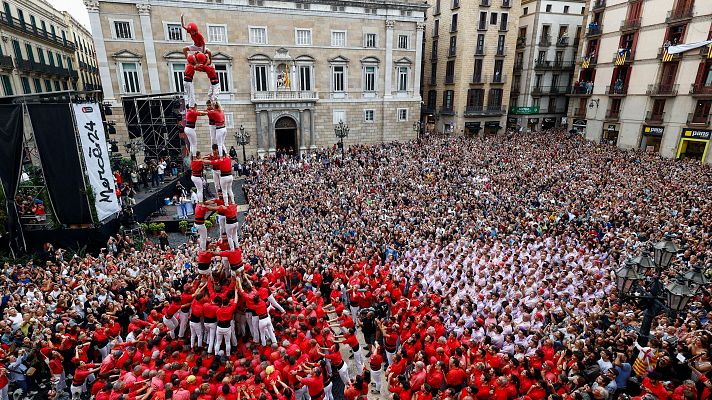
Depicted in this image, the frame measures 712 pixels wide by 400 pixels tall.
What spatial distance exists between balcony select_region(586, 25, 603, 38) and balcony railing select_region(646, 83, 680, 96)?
285 inches

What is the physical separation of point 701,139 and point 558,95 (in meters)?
18.6

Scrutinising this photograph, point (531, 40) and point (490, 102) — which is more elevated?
point (531, 40)

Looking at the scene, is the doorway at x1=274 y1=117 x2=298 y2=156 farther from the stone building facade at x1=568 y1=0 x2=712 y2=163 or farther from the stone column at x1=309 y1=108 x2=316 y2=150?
the stone building facade at x1=568 y1=0 x2=712 y2=163

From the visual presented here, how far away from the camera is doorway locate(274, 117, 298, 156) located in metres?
34.3

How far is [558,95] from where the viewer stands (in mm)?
42875

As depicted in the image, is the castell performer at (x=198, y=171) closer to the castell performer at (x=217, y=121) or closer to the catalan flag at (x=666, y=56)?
the castell performer at (x=217, y=121)

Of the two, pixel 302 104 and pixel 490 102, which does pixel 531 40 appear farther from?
pixel 302 104

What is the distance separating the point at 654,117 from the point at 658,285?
3066 centimetres

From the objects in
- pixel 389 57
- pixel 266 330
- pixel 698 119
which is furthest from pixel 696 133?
pixel 266 330

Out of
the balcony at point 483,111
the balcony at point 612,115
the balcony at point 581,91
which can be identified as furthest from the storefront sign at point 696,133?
the balcony at point 483,111

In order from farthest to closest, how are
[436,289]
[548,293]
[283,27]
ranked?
[283,27]
[436,289]
[548,293]

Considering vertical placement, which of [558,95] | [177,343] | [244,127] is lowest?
[177,343]

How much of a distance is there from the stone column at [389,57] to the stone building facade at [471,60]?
829cm

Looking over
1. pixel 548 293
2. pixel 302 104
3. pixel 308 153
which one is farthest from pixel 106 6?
pixel 548 293
